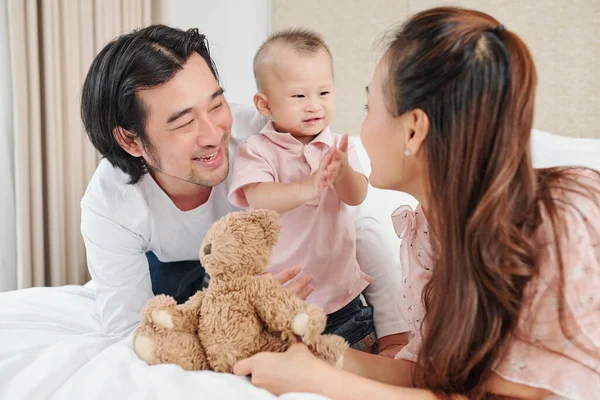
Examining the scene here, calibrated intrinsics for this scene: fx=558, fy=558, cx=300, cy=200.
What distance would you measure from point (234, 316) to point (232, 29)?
2.51 metres

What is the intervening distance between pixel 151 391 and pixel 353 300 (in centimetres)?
75

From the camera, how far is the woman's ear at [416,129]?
94 centimetres

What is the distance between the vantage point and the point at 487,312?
915mm

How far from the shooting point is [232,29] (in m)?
3.22

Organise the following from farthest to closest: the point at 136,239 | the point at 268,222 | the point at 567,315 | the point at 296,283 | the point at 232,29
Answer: the point at 232,29 < the point at 136,239 < the point at 296,283 < the point at 268,222 < the point at 567,315

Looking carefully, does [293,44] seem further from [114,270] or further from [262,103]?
[114,270]

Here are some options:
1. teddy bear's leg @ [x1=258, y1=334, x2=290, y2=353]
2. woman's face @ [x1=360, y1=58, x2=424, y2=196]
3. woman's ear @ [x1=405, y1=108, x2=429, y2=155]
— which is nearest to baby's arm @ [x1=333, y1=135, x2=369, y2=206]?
woman's face @ [x1=360, y1=58, x2=424, y2=196]

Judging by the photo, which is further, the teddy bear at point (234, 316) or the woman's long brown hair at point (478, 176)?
the teddy bear at point (234, 316)

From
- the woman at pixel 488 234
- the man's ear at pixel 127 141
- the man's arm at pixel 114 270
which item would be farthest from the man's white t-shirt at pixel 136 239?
the woman at pixel 488 234

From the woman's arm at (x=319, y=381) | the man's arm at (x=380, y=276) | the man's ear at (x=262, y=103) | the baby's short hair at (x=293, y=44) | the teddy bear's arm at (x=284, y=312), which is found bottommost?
the man's arm at (x=380, y=276)

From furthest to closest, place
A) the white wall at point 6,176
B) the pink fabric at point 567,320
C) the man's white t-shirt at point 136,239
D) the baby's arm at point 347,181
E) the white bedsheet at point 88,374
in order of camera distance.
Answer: the white wall at point 6,176
the man's white t-shirt at point 136,239
the baby's arm at point 347,181
the white bedsheet at point 88,374
the pink fabric at point 567,320

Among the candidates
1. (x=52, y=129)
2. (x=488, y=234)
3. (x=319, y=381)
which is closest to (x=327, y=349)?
(x=319, y=381)

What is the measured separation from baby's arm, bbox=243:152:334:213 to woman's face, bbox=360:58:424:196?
0.21 m

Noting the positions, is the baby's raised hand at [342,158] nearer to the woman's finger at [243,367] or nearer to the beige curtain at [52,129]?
the woman's finger at [243,367]
